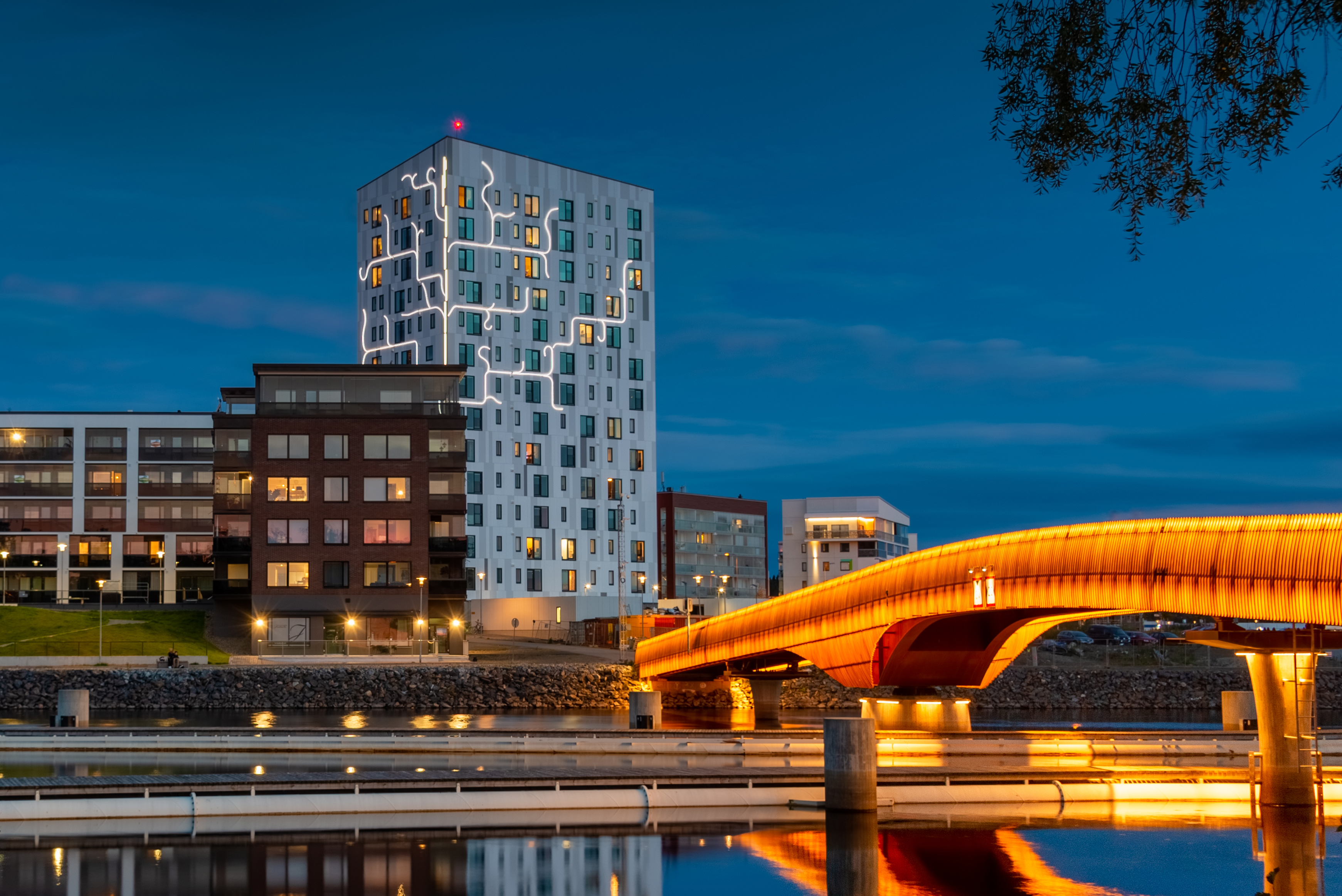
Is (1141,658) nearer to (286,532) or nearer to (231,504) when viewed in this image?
(286,532)

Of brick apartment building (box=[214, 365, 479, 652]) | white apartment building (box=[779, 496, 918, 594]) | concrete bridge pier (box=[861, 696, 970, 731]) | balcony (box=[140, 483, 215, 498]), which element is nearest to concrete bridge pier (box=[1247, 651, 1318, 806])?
concrete bridge pier (box=[861, 696, 970, 731])

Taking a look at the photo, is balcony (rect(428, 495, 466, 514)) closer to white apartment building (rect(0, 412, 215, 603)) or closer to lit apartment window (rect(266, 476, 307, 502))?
lit apartment window (rect(266, 476, 307, 502))

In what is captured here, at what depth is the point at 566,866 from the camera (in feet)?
86.8

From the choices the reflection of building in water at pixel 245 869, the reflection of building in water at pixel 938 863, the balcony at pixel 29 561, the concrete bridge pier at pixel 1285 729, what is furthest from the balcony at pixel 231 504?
the concrete bridge pier at pixel 1285 729

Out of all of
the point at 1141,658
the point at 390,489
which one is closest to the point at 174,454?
the point at 390,489

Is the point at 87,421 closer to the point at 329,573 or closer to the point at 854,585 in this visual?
the point at 329,573

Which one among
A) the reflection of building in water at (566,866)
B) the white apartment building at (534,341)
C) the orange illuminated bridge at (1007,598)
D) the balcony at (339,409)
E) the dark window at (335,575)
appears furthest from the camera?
the white apartment building at (534,341)

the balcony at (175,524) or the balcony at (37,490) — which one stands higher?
the balcony at (37,490)

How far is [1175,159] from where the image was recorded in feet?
47.6

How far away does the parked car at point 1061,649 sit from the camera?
92750 mm

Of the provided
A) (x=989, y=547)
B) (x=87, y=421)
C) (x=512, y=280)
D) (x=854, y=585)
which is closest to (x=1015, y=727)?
(x=854, y=585)

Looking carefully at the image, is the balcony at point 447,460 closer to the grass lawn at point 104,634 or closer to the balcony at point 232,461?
the balcony at point 232,461

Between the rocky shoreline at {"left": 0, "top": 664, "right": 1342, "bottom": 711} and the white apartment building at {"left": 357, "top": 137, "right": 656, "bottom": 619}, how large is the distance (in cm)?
5256

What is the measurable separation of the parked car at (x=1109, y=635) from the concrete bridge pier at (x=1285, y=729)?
224 ft
